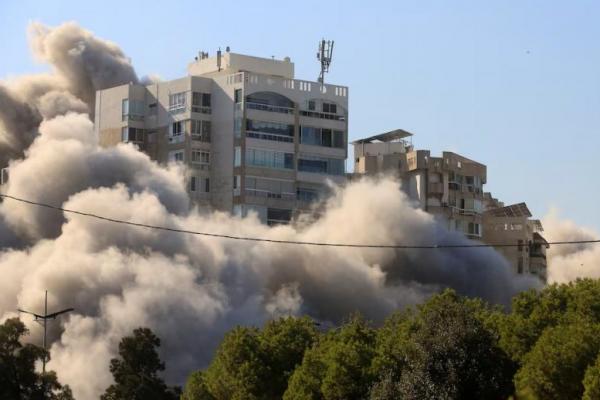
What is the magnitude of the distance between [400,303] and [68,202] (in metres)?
25.7

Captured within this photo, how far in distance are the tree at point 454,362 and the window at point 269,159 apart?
49450 millimetres

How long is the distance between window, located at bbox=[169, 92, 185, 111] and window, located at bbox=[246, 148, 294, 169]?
6.81m

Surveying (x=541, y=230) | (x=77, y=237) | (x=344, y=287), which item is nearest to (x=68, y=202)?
(x=77, y=237)

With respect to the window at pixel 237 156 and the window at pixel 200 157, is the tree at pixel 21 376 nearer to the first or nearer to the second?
the window at pixel 237 156

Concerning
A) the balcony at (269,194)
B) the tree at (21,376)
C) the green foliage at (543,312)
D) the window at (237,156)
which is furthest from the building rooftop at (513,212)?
the tree at (21,376)

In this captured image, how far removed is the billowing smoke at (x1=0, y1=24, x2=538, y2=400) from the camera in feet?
341

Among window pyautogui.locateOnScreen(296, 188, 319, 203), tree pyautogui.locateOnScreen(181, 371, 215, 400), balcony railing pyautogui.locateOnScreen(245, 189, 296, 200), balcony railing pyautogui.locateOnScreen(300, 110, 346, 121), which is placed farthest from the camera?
balcony railing pyautogui.locateOnScreen(300, 110, 346, 121)

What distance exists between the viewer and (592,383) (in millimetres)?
61125

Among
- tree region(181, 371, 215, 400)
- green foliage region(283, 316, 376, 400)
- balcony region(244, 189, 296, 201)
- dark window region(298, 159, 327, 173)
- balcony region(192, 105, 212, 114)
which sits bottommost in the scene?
tree region(181, 371, 215, 400)

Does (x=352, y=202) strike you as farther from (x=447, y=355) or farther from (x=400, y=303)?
(x=447, y=355)

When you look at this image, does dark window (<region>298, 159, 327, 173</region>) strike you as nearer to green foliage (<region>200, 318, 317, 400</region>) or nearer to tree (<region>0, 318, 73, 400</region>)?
tree (<region>0, 318, 73, 400</region>)

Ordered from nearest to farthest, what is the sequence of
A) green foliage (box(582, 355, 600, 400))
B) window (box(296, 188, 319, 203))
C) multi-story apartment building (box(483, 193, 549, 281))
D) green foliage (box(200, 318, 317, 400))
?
green foliage (box(582, 355, 600, 400)), green foliage (box(200, 318, 317, 400)), window (box(296, 188, 319, 203)), multi-story apartment building (box(483, 193, 549, 281))

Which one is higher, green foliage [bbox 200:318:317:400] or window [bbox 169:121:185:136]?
window [bbox 169:121:185:136]

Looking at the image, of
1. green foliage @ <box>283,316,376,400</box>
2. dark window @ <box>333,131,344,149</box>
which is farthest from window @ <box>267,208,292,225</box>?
green foliage @ <box>283,316,376,400</box>
